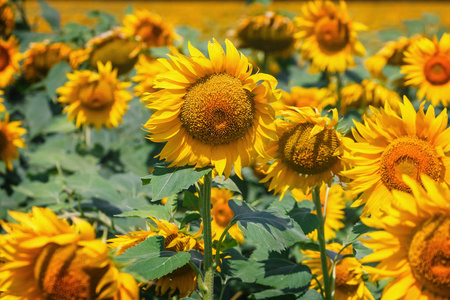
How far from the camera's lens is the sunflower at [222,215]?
1.70 metres

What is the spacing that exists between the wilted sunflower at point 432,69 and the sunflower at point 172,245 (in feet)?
4.06

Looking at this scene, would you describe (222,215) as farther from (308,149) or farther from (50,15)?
(50,15)

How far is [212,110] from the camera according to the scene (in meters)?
1.10

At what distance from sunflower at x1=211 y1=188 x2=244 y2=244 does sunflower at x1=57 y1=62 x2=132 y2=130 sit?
2.74 ft

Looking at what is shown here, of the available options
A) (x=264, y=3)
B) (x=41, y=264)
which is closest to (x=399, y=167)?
(x=41, y=264)

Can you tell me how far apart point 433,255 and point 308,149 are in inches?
17.4

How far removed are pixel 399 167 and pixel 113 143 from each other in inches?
76.7

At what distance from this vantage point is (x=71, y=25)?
3.22 meters

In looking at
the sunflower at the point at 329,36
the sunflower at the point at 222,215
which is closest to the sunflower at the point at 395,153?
the sunflower at the point at 222,215

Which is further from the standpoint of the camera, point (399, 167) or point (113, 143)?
point (113, 143)

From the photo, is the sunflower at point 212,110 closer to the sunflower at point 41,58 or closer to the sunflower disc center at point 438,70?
the sunflower disc center at point 438,70

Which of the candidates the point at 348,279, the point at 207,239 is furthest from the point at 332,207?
the point at 207,239

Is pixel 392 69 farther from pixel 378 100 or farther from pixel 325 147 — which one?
pixel 325 147

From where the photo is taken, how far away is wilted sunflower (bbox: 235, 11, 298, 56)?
9.45 feet
